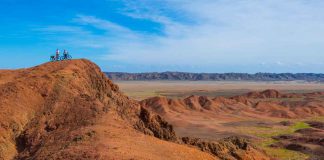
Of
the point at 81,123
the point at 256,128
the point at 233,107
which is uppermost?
the point at 81,123

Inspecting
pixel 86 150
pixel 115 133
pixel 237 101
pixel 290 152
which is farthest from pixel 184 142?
pixel 237 101

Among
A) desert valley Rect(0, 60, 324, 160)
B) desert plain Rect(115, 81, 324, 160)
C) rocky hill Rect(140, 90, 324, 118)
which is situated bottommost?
desert plain Rect(115, 81, 324, 160)

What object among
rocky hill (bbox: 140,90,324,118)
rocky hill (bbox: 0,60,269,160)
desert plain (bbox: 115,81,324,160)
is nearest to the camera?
rocky hill (bbox: 0,60,269,160)

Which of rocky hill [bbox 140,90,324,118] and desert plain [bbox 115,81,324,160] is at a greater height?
rocky hill [bbox 140,90,324,118]

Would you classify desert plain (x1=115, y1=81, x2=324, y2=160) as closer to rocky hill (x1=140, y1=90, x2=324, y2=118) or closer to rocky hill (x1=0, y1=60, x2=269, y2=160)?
rocky hill (x1=140, y1=90, x2=324, y2=118)

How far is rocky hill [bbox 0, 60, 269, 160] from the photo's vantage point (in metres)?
19.0

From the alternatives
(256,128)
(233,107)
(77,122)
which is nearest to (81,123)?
(77,122)

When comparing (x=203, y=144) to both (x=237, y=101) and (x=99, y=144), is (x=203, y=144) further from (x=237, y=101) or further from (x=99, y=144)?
(x=237, y=101)

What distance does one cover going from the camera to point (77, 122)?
2192 centimetres

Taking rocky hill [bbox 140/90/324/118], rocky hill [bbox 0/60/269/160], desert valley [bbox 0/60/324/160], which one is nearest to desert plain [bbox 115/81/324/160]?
rocky hill [bbox 140/90/324/118]

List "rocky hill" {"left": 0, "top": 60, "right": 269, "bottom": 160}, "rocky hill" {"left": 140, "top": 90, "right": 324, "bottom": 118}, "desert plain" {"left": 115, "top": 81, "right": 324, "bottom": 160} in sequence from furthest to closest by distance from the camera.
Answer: "rocky hill" {"left": 140, "top": 90, "right": 324, "bottom": 118} < "desert plain" {"left": 115, "top": 81, "right": 324, "bottom": 160} < "rocky hill" {"left": 0, "top": 60, "right": 269, "bottom": 160}

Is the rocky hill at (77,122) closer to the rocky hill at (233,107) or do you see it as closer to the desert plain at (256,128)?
the desert plain at (256,128)

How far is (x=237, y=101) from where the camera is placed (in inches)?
3947

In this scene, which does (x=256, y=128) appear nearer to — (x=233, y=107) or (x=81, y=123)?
(x=233, y=107)
